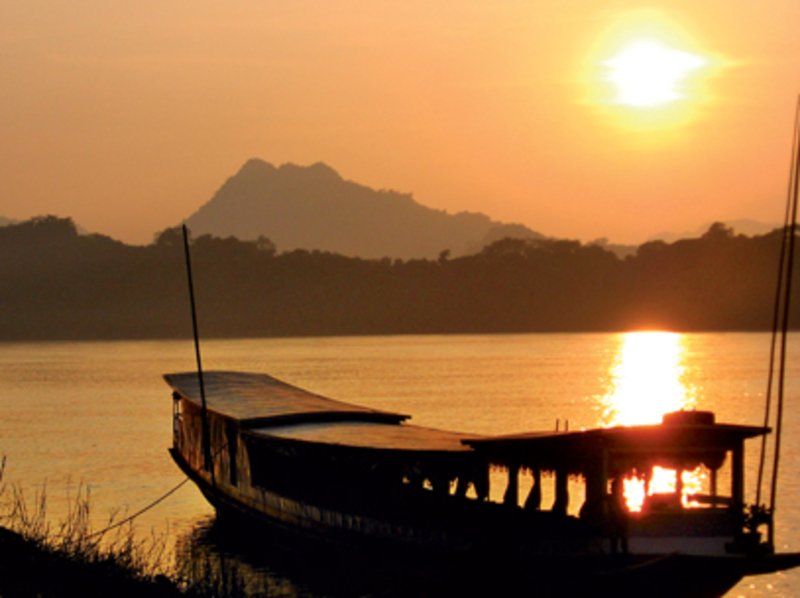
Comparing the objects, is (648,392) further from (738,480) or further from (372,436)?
(738,480)

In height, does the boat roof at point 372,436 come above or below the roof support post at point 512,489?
above

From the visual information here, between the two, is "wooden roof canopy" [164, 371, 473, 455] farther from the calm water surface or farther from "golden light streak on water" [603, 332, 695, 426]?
"golden light streak on water" [603, 332, 695, 426]

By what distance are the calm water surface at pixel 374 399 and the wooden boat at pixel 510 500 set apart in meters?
2.64

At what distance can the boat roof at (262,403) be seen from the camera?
2714cm

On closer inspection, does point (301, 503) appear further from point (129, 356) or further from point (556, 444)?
point (129, 356)

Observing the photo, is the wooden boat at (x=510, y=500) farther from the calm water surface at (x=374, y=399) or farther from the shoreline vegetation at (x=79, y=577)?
the shoreline vegetation at (x=79, y=577)

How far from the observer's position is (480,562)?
1723 centimetres

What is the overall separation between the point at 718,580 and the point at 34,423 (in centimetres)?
A: 5834

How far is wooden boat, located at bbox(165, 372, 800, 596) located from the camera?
1730cm

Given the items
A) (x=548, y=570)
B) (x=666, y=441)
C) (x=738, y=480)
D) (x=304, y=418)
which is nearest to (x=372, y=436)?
(x=304, y=418)

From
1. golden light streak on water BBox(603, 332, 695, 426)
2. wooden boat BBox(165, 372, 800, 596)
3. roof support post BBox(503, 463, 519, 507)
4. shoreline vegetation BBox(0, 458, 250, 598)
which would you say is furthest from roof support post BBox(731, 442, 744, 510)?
golden light streak on water BBox(603, 332, 695, 426)

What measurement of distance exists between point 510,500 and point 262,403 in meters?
10.7

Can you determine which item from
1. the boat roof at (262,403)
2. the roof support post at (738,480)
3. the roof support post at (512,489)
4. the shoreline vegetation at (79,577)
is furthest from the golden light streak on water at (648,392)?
the shoreline vegetation at (79,577)

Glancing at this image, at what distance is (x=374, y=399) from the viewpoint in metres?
85.2
